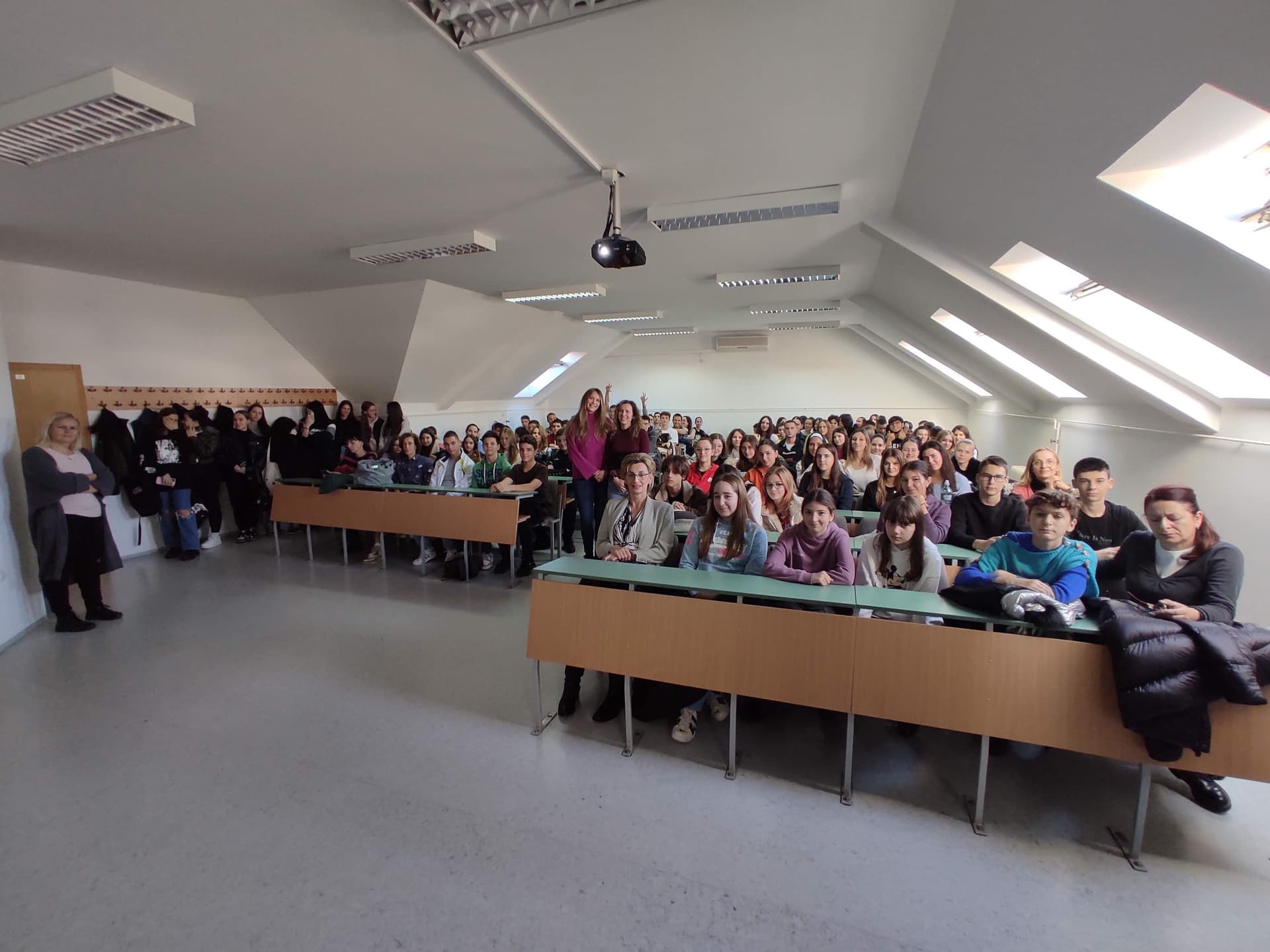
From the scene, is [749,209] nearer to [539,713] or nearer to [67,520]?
[539,713]

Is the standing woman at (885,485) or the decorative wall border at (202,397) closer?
the standing woman at (885,485)

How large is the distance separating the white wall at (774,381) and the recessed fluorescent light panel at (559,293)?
530 cm

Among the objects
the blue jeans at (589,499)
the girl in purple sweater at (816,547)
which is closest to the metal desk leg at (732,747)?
the girl in purple sweater at (816,547)

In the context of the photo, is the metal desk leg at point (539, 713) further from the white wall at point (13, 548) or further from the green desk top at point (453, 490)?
the white wall at point (13, 548)

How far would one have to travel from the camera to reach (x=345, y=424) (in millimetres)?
7379

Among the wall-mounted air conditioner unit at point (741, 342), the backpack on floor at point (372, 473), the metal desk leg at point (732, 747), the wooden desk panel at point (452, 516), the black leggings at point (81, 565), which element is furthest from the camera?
the wall-mounted air conditioner unit at point (741, 342)

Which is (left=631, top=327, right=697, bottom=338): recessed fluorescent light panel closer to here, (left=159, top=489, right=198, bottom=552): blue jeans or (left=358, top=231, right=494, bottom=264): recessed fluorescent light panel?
(left=358, top=231, right=494, bottom=264): recessed fluorescent light panel

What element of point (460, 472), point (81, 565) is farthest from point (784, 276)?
point (81, 565)

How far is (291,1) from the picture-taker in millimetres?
1819

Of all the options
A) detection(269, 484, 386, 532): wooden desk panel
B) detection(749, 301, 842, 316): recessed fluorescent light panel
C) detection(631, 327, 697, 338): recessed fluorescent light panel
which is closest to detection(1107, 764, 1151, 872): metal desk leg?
detection(269, 484, 386, 532): wooden desk panel

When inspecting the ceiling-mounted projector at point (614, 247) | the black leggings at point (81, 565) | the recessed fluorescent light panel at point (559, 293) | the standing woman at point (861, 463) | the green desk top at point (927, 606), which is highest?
the recessed fluorescent light panel at point (559, 293)

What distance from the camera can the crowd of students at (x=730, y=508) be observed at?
7.22 feet

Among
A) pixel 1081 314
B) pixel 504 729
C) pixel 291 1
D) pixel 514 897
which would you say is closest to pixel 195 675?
pixel 504 729

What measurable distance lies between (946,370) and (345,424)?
920 cm
